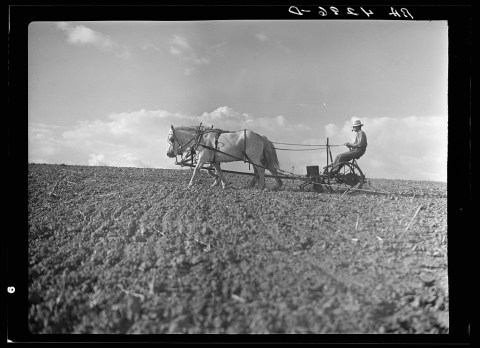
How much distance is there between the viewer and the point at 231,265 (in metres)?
3.43

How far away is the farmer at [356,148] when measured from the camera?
4.66 meters

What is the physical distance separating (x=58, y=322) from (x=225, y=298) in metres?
1.59

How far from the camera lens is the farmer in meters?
4.66

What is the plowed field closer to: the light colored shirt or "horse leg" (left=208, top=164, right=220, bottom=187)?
the light colored shirt

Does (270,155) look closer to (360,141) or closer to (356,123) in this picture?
(360,141)

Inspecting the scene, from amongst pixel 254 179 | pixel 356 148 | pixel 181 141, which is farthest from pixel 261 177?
pixel 356 148

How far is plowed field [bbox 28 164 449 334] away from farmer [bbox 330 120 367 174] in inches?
35.3

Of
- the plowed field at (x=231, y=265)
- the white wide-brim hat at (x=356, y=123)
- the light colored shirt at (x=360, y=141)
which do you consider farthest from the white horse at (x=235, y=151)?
the white wide-brim hat at (x=356, y=123)

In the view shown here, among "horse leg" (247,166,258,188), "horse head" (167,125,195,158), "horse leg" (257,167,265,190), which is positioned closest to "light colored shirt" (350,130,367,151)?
"horse leg" (257,167,265,190)

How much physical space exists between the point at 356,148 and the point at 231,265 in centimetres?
297

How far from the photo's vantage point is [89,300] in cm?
322

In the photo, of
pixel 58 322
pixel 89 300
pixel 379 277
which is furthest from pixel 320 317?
pixel 58 322
